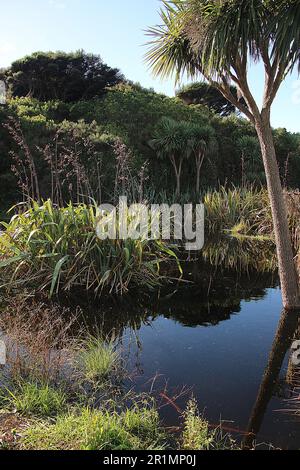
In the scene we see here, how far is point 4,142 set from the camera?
12.0m

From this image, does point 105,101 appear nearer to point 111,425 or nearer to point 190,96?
point 190,96

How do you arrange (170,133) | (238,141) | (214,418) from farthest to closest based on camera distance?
(238,141)
(170,133)
(214,418)

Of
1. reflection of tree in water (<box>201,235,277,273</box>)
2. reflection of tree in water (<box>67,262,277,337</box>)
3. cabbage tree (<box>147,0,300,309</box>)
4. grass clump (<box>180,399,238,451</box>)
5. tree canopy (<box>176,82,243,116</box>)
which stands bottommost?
grass clump (<box>180,399,238,451</box>)

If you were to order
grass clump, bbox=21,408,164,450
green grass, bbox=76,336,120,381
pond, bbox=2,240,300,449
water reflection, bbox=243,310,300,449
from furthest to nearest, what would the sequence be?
1. green grass, bbox=76,336,120,381
2. pond, bbox=2,240,300,449
3. water reflection, bbox=243,310,300,449
4. grass clump, bbox=21,408,164,450

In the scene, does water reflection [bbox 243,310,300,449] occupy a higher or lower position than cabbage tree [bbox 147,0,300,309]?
lower

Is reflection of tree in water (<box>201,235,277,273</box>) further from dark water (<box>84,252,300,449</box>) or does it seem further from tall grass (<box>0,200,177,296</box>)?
tall grass (<box>0,200,177,296</box>)

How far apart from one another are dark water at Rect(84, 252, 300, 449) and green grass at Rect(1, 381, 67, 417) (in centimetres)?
60

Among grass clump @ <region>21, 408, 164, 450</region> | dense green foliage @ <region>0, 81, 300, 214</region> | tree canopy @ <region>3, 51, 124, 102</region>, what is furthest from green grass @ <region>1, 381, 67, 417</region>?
tree canopy @ <region>3, 51, 124, 102</region>

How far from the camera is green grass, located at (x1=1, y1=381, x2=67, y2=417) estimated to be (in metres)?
2.76

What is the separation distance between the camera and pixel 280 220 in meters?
4.90

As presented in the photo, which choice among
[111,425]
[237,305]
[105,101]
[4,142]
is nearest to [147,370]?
[111,425]

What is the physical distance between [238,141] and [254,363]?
48.7 feet

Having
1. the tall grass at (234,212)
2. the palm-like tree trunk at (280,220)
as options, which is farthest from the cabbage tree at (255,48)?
the tall grass at (234,212)

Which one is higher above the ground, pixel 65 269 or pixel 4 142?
pixel 4 142
